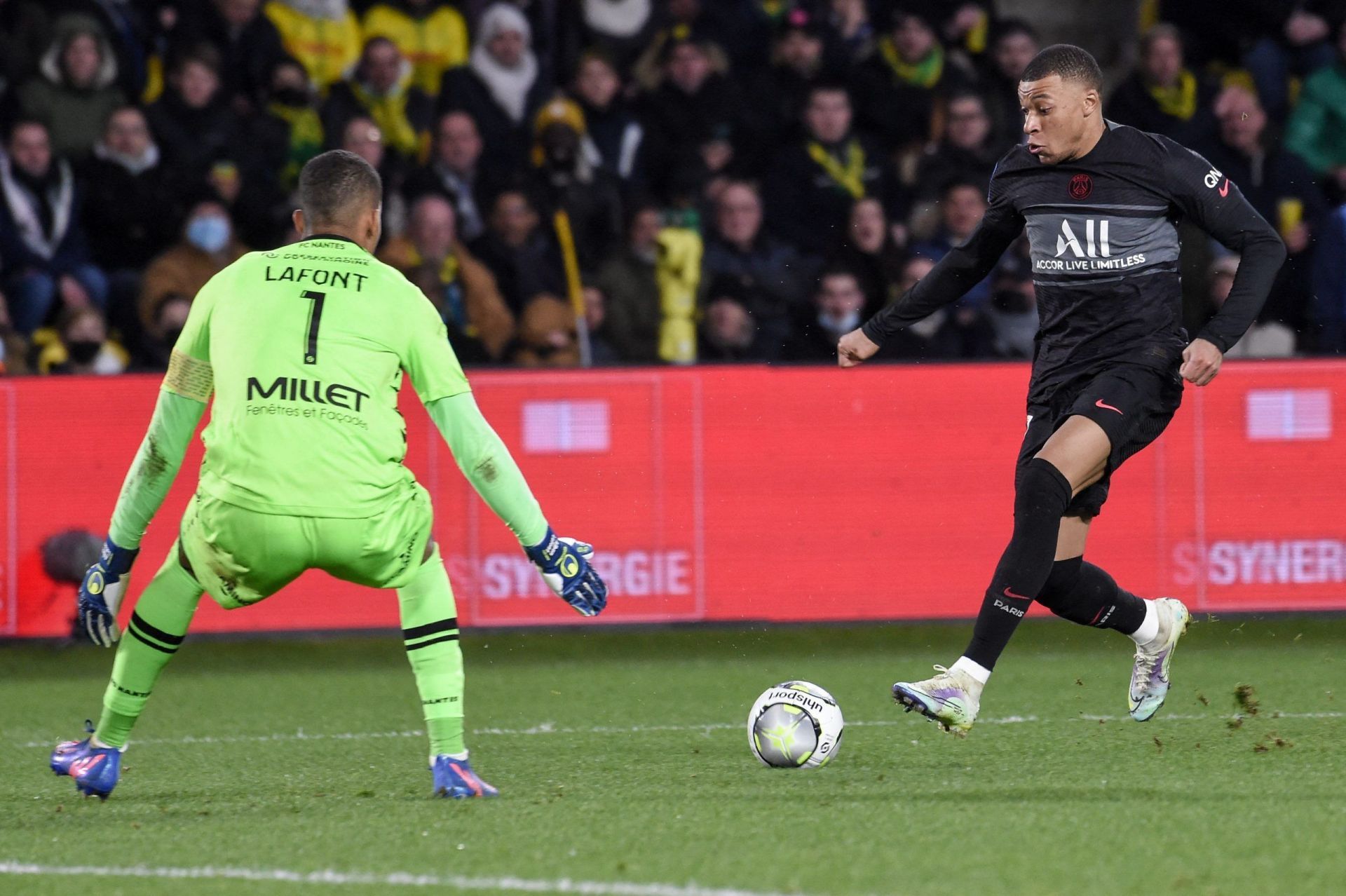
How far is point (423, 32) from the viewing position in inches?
488

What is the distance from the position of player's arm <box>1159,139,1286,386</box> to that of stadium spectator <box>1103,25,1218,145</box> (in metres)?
6.28

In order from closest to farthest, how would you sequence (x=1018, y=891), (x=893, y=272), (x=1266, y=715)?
(x=1018, y=891)
(x=1266, y=715)
(x=893, y=272)

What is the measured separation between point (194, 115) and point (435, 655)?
24.2 ft

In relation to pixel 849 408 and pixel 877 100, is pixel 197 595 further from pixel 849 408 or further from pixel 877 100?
pixel 877 100

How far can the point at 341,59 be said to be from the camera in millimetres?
12234

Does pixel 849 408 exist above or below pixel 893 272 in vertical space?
below

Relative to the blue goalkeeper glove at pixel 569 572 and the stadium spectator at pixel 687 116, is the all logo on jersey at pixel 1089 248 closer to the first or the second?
the blue goalkeeper glove at pixel 569 572

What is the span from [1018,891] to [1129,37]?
435 inches

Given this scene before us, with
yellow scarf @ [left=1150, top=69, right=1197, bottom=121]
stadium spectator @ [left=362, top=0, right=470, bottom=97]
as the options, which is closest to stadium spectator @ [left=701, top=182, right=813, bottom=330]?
stadium spectator @ [left=362, top=0, right=470, bottom=97]

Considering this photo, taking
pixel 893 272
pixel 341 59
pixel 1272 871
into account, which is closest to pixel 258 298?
pixel 1272 871

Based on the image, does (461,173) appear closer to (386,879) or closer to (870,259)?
(870,259)

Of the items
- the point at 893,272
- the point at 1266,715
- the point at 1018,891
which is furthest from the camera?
the point at 893,272

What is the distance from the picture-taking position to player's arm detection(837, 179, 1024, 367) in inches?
236

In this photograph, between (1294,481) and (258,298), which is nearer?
(258,298)
